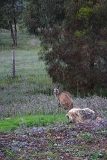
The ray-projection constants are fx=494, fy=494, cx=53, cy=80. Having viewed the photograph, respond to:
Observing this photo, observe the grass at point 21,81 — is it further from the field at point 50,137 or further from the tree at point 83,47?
the tree at point 83,47

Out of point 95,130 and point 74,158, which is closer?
point 74,158

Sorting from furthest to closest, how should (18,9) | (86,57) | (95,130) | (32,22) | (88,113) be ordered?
(18,9) → (32,22) → (86,57) → (88,113) → (95,130)

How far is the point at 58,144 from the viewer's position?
9.05 meters

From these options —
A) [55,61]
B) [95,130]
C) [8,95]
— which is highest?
[95,130]

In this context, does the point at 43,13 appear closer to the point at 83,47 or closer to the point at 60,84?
the point at 60,84

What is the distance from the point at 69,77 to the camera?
25453 millimetres

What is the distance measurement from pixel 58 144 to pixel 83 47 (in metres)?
16.3

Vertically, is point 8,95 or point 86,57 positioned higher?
point 86,57

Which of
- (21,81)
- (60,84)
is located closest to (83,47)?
(60,84)

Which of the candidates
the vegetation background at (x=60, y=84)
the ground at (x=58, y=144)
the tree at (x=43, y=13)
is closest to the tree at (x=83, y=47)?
the vegetation background at (x=60, y=84)

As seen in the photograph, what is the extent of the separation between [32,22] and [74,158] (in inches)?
1043

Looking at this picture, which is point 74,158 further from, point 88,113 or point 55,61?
point 55,61

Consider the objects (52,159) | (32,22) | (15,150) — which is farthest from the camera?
(32,22)

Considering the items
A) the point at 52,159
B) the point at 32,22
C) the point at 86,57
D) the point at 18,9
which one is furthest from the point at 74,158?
the point at 18,9
